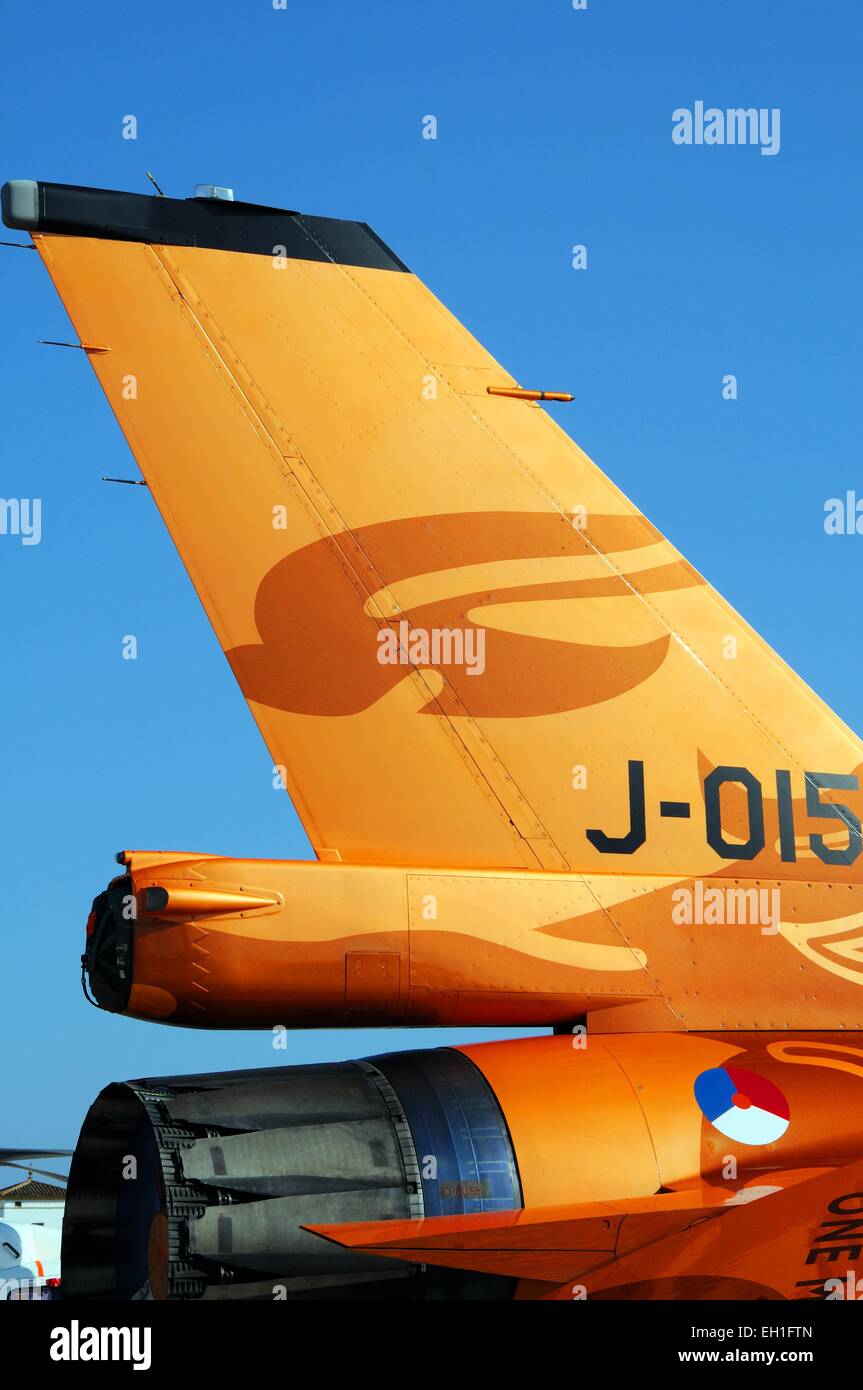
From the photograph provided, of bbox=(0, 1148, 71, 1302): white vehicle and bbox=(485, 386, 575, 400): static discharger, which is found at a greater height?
bbox=(485, 386, 575, 400): static discharger

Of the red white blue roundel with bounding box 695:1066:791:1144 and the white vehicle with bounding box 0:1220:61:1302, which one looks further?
the white vehicle with bounding box 0:1220:61:1302

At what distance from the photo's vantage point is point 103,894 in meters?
5.83

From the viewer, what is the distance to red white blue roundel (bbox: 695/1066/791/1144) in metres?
5.39

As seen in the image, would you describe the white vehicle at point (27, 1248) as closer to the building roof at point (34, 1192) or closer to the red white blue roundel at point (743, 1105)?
the building roof at point (34, 1192)
